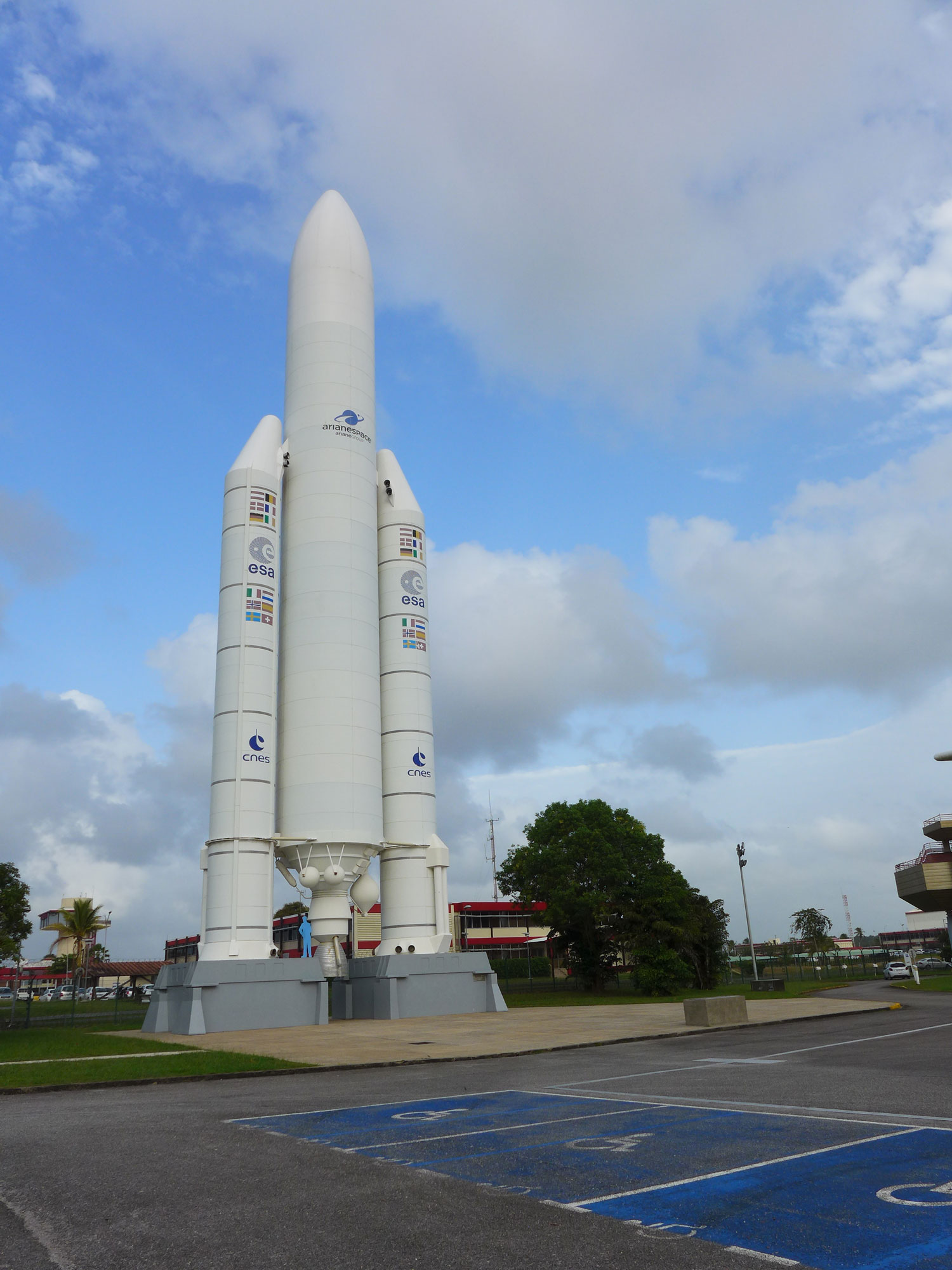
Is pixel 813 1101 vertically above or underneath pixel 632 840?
underneath

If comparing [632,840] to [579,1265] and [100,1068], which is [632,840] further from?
[579,1265]

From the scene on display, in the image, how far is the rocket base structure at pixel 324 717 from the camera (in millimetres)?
33188

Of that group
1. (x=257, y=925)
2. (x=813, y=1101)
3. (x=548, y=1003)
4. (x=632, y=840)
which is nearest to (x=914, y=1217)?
(x=813, y=1101)

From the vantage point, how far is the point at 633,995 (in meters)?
49.2

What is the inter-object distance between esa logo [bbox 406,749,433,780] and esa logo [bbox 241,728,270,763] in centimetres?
712

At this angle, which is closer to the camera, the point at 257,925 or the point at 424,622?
the point at 257,925

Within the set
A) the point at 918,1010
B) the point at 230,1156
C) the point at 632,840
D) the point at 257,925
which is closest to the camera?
the point at 230,1156

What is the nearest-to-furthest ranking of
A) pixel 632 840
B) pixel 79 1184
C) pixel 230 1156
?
pixel 79 1184 < pixel 230 1156 < pixel 632 840

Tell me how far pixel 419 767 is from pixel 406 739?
1.34 meters

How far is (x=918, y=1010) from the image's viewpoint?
98.2 feet

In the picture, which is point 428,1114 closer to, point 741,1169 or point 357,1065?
point 741,1169

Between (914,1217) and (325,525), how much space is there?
3426cm

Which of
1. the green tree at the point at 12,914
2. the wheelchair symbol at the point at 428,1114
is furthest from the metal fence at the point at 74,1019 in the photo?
the wheelchair symbol at the point at 428,1114

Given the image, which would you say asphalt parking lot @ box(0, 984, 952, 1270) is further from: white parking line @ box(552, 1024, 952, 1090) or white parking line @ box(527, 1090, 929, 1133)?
white parking line @ box(552, 1024, 952, 1090)
